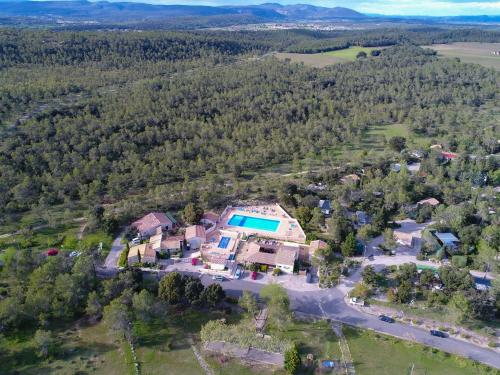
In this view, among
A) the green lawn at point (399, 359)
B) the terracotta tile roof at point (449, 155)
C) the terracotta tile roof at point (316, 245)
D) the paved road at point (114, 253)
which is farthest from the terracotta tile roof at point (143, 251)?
the terracotta tile roof at point (449, 155)

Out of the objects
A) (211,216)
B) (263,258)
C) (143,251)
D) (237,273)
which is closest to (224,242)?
(211,216)

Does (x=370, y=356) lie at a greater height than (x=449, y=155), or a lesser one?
lesser

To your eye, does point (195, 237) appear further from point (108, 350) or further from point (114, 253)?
point (108, 350)

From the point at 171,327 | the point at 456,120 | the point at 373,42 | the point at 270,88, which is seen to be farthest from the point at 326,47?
the point at 171,327

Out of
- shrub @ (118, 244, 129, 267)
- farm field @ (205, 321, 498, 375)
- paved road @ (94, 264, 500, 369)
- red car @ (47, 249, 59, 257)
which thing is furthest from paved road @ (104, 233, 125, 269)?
farm field @ (205, 321, 498, 375)

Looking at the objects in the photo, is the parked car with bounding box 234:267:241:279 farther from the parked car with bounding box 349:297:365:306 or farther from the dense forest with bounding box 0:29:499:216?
the dense forest with bounding box 0:29:499:216

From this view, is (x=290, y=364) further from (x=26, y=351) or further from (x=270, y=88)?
(x=270, y=88)
